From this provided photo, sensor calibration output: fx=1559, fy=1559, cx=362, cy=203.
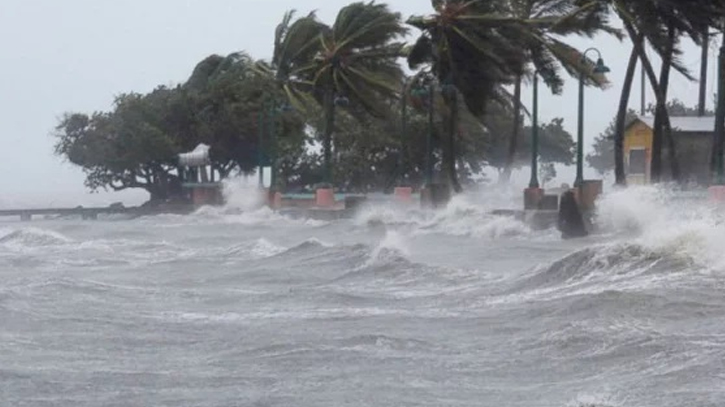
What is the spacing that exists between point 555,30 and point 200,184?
657 inches

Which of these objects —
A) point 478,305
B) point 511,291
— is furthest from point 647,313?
point 511,291

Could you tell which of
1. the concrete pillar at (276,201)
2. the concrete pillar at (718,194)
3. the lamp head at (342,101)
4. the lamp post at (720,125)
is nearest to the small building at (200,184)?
the concrete pillar at (276,201)

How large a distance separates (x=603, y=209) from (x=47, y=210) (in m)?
29.8

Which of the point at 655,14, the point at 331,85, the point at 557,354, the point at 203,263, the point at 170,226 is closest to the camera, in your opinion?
the point at 557,354

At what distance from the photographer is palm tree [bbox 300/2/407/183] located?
48.8 metres

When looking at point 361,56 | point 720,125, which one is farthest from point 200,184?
point 720,125

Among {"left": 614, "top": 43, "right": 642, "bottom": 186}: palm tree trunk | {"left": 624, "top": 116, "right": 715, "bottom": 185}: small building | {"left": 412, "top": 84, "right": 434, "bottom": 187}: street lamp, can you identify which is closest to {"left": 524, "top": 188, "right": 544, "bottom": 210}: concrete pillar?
{"left": 614, "top": 43, "right": 642, "bottom": 186}: palm tree trunk

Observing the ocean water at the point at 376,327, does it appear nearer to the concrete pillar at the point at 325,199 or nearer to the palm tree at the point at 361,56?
the concrete pillar at the point at 325,199

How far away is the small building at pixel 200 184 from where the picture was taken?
52031mm

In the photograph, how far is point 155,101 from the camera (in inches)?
2212

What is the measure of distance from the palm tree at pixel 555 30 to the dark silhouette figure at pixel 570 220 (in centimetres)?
689

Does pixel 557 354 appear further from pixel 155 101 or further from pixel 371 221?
pixel 155 101

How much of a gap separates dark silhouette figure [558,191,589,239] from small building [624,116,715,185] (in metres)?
16.7

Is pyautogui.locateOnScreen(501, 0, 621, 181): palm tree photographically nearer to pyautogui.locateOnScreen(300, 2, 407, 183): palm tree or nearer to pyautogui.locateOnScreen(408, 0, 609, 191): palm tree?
pyautogui.locateOnScreen(408, 0, 609, 191): palm tree
